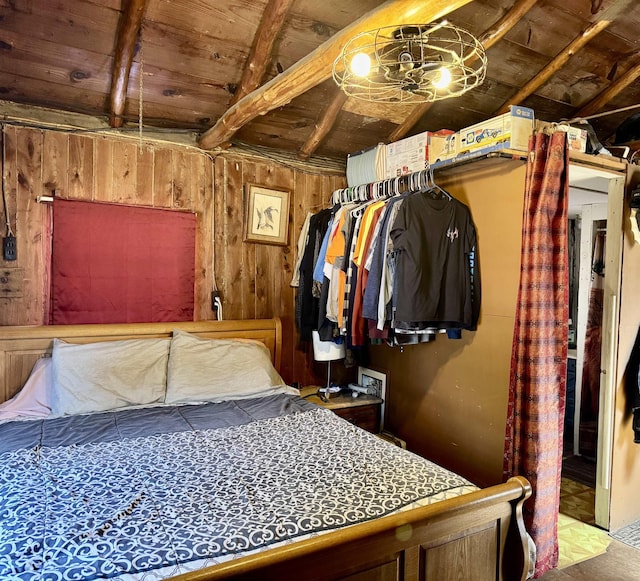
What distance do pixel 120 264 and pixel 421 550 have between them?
2.40m

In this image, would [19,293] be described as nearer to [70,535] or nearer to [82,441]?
[82,441]

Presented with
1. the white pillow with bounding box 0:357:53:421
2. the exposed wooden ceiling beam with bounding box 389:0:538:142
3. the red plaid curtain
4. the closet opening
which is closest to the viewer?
the red plaid curtain

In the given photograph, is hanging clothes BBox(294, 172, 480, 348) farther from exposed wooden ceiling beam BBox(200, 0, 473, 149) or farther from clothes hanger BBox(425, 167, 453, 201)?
exposed wooden ceiling beam BBox(200, 0, 473, 149)

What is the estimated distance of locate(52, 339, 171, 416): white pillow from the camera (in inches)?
97.7

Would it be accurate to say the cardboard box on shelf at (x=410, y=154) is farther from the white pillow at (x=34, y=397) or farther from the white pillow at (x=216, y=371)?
the white pillow at (x=34, y=397)

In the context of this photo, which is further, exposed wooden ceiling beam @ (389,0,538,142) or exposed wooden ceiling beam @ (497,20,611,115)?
exposed wooden ceiling beam @ (497,20,611,115)

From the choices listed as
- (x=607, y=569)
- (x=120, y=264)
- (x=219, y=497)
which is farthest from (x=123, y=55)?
(x=607, y=569)

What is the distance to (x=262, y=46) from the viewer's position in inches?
99.3

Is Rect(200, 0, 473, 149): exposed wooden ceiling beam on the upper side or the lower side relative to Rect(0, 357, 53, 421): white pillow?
upper

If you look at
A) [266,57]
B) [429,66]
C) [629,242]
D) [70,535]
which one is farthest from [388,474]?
[266,57]

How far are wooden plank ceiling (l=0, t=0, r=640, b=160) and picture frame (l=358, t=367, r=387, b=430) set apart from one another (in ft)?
5.69

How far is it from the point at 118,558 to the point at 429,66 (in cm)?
191

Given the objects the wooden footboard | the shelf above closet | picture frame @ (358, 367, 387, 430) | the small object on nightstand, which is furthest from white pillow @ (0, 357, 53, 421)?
the shelf above closet

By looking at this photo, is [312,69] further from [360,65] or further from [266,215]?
[266,215]
